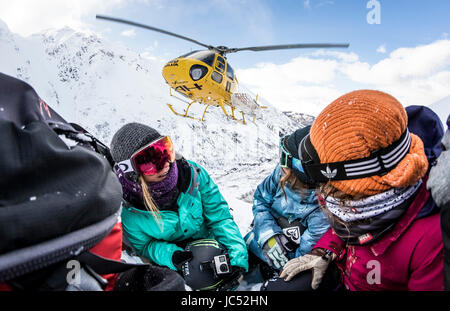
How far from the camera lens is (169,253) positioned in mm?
2377

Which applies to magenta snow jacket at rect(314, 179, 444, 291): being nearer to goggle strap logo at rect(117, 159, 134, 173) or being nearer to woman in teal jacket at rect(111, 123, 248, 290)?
woman in teal jacket at rect(111, 123, 248, 290)

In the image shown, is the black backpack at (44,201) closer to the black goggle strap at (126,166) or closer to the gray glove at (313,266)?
the black goggle strap at (126,166)

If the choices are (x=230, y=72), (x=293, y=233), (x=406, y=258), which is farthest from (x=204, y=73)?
(x=406, y=258)

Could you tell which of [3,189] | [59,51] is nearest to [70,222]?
[3,189]

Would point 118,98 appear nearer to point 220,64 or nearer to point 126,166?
point 220,64

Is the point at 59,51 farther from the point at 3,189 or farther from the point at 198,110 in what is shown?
the point at 3,189

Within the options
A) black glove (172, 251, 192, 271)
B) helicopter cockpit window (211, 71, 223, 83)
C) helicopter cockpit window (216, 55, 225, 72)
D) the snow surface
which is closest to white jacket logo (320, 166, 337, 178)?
black glove (172, 251, 192, 271)

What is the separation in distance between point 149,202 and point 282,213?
1573mm

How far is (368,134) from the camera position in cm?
106

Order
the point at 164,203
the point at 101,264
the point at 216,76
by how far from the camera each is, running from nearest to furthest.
Answer: the point at 101,264 < the point at 164,203 < the point at 216,76

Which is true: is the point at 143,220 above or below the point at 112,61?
below

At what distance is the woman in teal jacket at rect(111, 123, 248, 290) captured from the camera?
2.08 m
